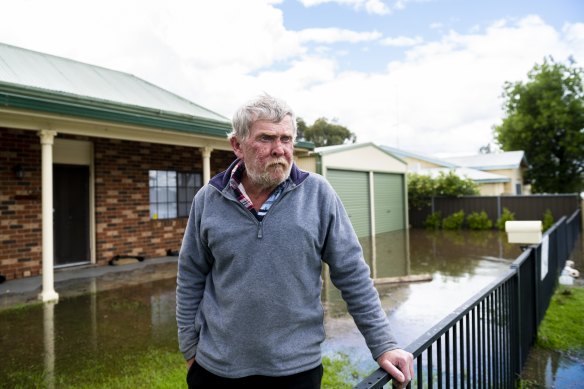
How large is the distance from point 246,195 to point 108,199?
26.3 feet

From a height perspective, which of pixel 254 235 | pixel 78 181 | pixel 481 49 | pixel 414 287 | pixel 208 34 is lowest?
pixel 414 287

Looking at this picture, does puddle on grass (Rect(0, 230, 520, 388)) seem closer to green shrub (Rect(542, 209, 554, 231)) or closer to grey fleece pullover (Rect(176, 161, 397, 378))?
grey fleece pullover (Rect(176, 161, 397, 378))

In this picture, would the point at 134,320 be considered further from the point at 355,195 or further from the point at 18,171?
the point at 355,195

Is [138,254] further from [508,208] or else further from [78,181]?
[508,208]

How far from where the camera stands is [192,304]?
5.72 feet

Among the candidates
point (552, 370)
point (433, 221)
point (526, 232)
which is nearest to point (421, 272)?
point (526, 232)

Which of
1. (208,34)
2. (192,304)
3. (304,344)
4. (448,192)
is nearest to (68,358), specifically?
(192,304)

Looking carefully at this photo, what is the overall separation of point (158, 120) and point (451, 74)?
57.8ft

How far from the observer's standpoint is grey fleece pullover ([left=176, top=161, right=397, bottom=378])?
1495mm

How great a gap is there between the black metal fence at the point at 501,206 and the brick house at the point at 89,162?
9.01 m

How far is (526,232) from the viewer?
483 centimetres

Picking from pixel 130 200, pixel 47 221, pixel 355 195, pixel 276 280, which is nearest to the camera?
pixel 276 280

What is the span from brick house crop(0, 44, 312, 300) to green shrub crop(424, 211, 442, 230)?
8.84 metres

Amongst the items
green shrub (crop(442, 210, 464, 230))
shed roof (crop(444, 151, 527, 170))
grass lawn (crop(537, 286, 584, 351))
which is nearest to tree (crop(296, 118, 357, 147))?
shed roof (crop(444, 151, 527, 170))
